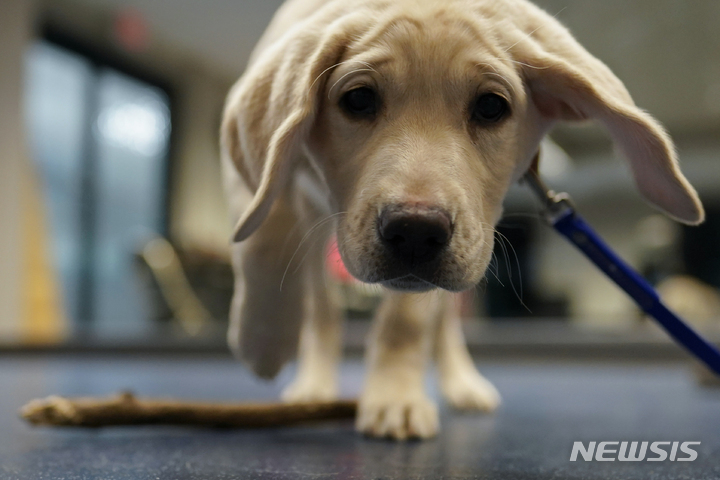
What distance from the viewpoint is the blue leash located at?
1.42 m

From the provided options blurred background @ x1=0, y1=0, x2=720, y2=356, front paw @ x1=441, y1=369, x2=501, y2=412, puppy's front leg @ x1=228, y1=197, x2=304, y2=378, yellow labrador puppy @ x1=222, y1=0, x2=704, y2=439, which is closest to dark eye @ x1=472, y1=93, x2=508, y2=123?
yellow labrador puppy @ x1=222, y1=0, x2=704, y2=439

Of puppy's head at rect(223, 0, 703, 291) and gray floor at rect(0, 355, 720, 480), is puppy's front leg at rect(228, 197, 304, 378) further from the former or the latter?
puppy's head at rect(223, 0, 703, 291)

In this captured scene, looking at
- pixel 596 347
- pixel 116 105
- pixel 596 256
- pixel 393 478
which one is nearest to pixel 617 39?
pixel 596 347

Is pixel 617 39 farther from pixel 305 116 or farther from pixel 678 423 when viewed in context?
pixel 305 116

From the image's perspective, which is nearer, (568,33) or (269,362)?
(568,33)

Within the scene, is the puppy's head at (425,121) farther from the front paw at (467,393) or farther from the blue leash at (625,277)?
the front paw at (467,393)

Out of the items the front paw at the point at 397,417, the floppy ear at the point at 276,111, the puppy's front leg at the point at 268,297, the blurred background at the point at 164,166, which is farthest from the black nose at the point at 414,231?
the blurred background at the point at 164,166

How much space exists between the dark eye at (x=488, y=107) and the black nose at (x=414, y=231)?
0.28 m

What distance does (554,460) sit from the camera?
4.28 feet

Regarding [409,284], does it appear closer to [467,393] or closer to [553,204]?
[553,204]

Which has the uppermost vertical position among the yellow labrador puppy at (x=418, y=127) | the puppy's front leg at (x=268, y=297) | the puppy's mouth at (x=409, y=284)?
the yellow labrador puppy at (x=418, y=127)

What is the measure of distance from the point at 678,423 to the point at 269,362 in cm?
106

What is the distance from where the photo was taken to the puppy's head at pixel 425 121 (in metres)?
1.21

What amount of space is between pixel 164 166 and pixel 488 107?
404 inches
